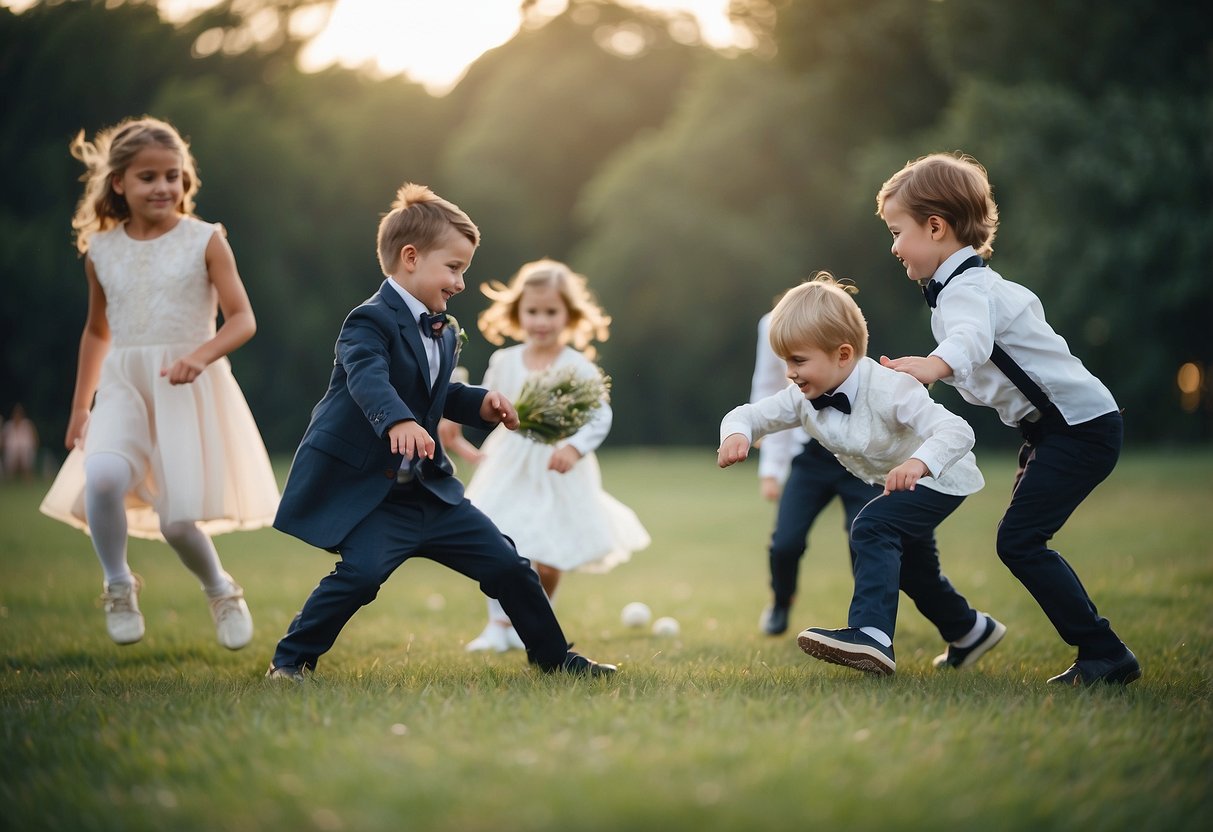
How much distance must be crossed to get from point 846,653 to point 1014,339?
139 cm

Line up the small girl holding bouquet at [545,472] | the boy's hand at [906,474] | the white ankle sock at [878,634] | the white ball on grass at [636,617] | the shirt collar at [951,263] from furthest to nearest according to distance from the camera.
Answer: the white ball on grass at [636,617]
the small girl holding bouquet at [545,472]
the shirt collar at [951,263]
the white ankle sock at [878,634]
the boy's hand at [906,474]

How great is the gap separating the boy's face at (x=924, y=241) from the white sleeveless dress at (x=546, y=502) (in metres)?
2.00

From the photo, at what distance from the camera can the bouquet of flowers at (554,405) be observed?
16.5 feet

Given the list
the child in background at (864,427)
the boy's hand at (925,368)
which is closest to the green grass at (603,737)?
the child in background at (864,427)

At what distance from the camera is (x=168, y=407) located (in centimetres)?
511

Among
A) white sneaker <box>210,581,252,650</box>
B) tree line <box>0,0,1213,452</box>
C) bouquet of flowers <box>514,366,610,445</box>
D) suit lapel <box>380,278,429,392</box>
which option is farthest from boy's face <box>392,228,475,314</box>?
tree line <box>0,0,1213,452</box>

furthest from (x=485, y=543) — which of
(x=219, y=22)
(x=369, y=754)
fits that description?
(x=219, y=22)

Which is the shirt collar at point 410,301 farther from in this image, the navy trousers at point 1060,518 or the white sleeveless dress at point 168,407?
the navy trousers at point 1060,518

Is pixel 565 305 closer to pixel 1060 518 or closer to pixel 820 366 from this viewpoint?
pixel 820 366

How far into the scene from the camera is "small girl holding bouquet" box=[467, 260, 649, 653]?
6102 mm

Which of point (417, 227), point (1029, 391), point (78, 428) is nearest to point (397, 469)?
point (417, 227)

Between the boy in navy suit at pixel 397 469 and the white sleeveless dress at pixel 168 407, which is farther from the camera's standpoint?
the white sleeveless dress at pixel 168 407

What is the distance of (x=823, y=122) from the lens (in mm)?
33594

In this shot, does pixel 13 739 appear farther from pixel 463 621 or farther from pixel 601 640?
pixel 463 621
